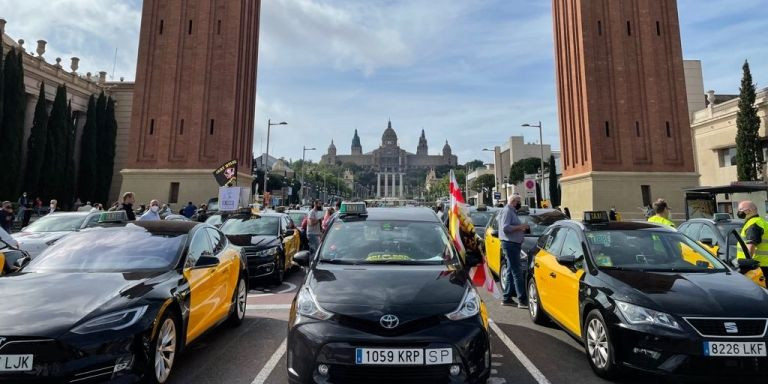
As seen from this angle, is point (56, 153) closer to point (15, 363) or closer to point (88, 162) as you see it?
point (88, 162)

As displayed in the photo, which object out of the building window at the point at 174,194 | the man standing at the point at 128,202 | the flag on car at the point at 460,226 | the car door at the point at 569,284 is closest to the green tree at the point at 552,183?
the building window at the point at 174,194

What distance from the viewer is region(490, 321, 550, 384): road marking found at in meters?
4.19

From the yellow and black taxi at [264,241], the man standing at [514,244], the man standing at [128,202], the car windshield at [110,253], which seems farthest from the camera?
the man standing at [128,202]

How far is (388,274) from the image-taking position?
3971 mm

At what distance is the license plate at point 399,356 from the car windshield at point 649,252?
2.63m

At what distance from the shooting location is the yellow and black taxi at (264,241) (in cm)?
898

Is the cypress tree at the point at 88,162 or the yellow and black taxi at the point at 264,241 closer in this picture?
the yellow and black taxi at the point at 264,241

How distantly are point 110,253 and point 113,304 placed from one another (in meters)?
1.41

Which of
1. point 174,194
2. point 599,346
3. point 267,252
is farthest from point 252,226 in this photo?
point 174,194

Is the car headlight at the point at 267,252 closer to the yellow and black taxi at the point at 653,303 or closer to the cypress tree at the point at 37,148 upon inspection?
the yellow and black taxi at the point at 653,303

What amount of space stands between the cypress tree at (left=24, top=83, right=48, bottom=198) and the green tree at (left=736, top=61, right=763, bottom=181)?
57489 mm

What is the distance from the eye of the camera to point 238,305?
6156mm

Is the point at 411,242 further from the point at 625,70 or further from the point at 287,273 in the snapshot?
the point at 625,70

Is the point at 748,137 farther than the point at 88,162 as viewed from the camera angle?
No
